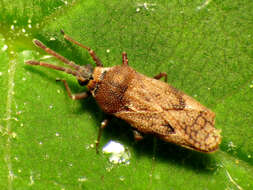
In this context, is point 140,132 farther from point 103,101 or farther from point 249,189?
point 249,189

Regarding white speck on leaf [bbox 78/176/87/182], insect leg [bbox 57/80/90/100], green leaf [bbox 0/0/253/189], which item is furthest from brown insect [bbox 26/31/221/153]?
white speck on leaf [bbox 78/176/87/182]

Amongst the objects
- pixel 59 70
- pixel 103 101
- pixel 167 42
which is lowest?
pixel 103 101

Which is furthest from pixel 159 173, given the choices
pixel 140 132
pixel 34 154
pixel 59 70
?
pixel 59 70

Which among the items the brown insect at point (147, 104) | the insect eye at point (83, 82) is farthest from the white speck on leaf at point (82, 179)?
the insect eye at point (83, 82)

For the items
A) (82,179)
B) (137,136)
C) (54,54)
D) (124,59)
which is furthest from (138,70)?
(82,179)

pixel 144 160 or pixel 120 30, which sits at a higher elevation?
pixel 120 30

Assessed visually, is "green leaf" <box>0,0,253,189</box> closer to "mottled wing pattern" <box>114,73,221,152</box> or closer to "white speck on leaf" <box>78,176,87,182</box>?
"white speck on leaf" <box>78,176,87,182</box>
